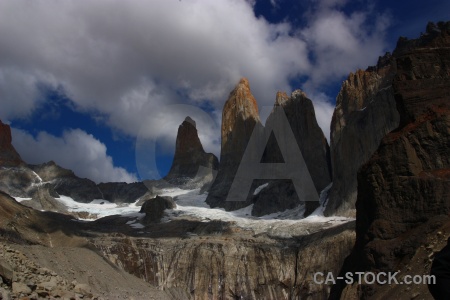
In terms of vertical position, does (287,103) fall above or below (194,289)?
above

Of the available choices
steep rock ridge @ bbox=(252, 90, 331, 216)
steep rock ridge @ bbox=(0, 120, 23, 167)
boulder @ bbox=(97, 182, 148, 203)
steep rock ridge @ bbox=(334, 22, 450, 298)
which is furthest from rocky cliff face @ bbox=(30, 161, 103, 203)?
steep rock ridge @ bbox=(334, 22, 450, 298)

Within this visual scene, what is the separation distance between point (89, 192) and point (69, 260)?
97904 millimetres

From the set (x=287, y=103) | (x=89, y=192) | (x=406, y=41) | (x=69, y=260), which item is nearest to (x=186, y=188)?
(x=89, y=192)

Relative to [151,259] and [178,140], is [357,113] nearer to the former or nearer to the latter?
[151,259]

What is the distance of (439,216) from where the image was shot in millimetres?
26047

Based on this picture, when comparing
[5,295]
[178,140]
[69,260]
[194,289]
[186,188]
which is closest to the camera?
[5,295]

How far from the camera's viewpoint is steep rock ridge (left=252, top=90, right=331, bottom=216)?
9619 centimetres

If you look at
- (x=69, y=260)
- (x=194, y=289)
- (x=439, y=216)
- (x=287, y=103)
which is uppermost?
(x=287, y=103)

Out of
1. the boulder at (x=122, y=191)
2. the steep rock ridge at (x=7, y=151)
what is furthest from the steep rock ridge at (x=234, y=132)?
the steep rock ridge at (x=7, y=151)

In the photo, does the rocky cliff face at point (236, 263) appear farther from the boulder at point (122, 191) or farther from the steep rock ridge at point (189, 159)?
the steep rock ridge at point (189, 159)

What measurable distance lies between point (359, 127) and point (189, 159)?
75.5 metres

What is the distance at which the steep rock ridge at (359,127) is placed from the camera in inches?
3054

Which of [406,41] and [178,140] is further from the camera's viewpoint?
[178,140]

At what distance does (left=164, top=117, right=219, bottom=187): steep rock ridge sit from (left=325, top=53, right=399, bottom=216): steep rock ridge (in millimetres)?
60850
